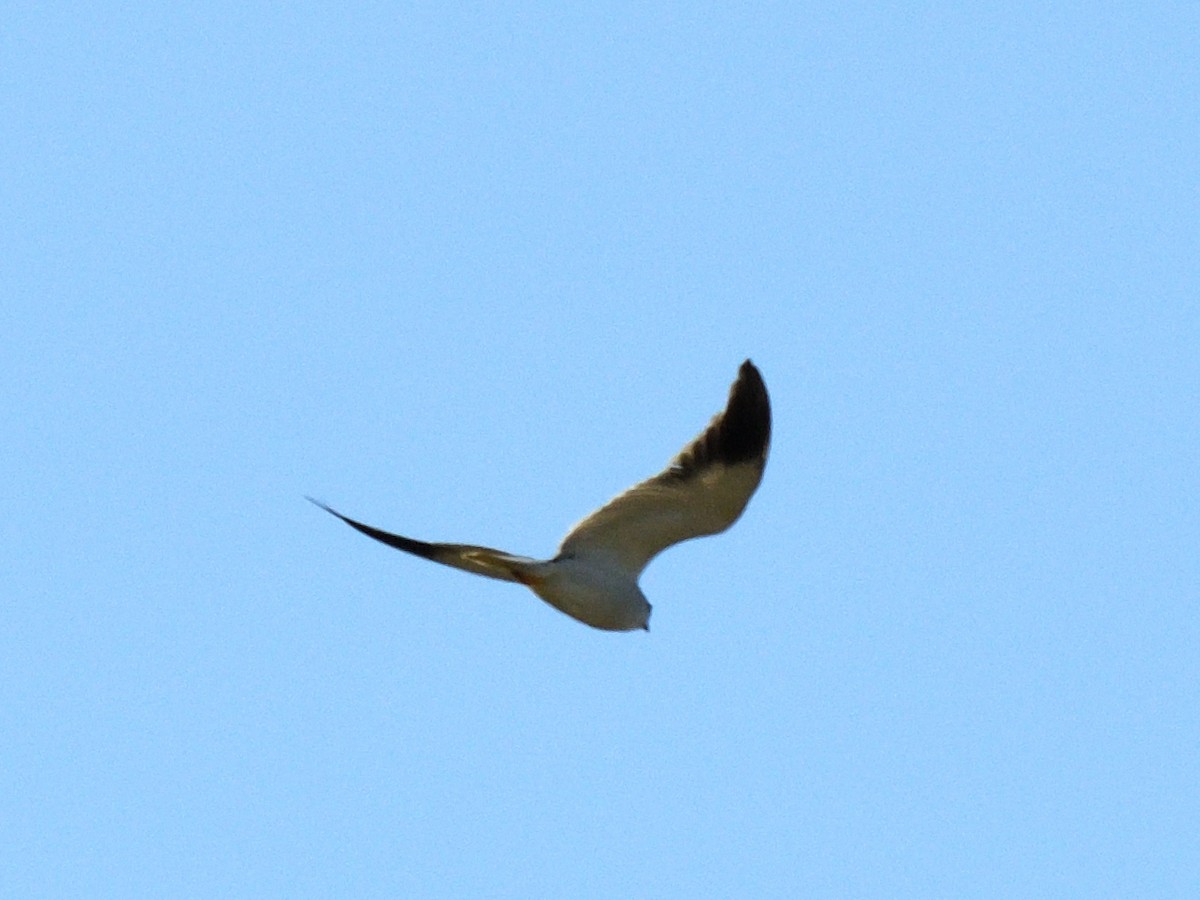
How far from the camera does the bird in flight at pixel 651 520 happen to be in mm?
11555

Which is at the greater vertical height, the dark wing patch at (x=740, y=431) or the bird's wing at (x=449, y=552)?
the dark wing patch at (x=740, y=431)

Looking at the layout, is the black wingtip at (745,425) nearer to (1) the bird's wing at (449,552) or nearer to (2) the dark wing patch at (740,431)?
(2) the dark wing patch at (740,431)

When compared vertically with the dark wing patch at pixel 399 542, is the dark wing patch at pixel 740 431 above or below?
above

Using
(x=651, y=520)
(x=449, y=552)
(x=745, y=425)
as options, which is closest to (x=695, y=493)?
(x=651, y=520)

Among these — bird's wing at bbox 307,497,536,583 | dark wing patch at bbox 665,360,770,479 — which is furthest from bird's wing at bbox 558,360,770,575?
bird's wing at bbox 307,497,536,583

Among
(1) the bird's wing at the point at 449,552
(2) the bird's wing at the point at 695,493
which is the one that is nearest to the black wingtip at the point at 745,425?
(2) the bird's wing at the point at 695,493

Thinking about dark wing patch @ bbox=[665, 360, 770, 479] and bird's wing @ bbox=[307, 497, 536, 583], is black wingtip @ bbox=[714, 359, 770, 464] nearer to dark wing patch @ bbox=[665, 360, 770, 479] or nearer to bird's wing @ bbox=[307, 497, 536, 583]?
dark wing patch @ bbox=[665, 360, 770, 479]

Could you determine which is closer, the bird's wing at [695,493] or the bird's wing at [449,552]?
the bird's wing at [449,552]

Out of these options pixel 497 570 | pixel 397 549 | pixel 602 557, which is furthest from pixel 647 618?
pixel 397 549

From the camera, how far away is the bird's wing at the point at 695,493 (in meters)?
11.6

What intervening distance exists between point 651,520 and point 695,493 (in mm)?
390

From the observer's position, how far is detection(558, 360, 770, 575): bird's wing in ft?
37.9

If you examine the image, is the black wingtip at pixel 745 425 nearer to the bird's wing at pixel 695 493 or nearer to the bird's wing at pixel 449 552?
the bird's wing at pixel 695 493

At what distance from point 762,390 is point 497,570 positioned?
189 centimetres
